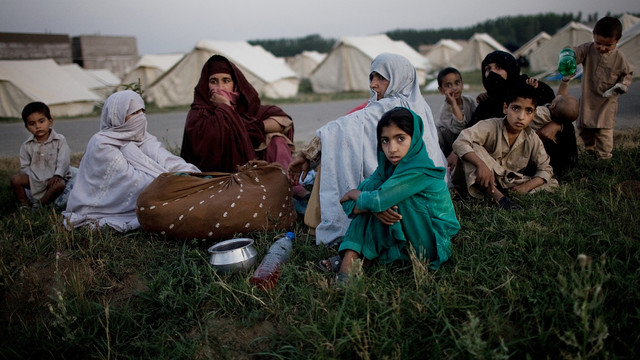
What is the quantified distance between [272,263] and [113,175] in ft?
5.31

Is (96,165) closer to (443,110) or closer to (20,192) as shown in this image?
(20,192)

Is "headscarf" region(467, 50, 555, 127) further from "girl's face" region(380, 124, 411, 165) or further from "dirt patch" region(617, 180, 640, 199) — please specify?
"girl's face" region(380, 124, 411, 165)

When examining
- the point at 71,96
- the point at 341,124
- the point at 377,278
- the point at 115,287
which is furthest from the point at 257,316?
the point at 71,96

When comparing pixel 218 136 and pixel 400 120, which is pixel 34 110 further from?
pixel 400 120

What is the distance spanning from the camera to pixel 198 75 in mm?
13344

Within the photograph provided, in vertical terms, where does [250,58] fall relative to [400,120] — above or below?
above

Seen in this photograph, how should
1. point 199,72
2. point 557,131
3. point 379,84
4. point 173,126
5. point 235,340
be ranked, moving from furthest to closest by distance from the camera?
1. point 199,72
2. point 173,126
3. point 557,131
4. point 379,84
5. point 235,340

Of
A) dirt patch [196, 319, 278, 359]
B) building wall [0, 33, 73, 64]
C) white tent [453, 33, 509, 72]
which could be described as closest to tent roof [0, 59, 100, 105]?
building wall [0, 33, 73, 64]

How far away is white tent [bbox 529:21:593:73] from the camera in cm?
1831

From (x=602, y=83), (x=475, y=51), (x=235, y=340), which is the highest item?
(x=475, y=51)

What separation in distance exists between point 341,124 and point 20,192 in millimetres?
3058

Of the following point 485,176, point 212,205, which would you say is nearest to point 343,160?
point 212,205

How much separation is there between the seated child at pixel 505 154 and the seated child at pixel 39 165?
11.3 ft

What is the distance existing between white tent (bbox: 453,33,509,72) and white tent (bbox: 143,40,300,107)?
12957mm
